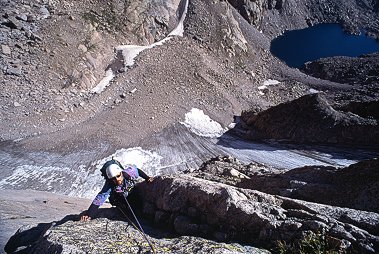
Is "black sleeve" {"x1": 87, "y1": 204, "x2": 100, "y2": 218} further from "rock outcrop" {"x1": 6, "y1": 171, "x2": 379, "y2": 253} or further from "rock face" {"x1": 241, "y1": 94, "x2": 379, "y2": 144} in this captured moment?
"rock face" {"x1": 241, "y1": 94, "x2": 379, "y2": 144}

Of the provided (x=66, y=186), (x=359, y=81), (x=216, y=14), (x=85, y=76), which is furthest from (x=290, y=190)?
(x=359, y=81)

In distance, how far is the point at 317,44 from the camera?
68.9 m

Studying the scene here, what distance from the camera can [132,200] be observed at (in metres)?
8.05

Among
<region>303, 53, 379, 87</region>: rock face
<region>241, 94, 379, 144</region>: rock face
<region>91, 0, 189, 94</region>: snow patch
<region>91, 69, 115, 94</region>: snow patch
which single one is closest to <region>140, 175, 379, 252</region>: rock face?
<region>241, 94, 379, 144</region>: rock face

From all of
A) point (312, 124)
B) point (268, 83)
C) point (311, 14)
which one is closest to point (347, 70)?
point (268, 83)

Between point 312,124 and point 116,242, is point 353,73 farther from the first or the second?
point 116,242

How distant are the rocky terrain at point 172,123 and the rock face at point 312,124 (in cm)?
9

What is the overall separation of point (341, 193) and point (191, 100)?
2170 cm

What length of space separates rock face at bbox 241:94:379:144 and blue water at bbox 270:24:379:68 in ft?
106

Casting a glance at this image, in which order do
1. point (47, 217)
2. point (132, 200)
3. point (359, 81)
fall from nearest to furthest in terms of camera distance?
1. point (132, 200)
2. point (47, 217)
3. point (359, 81)

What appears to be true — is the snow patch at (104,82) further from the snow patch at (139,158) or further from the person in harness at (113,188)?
the person in harness at (113,188)

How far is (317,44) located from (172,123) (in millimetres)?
55237

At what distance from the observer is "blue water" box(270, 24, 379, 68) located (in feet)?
198

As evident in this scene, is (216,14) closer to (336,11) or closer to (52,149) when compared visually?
(52,149)
